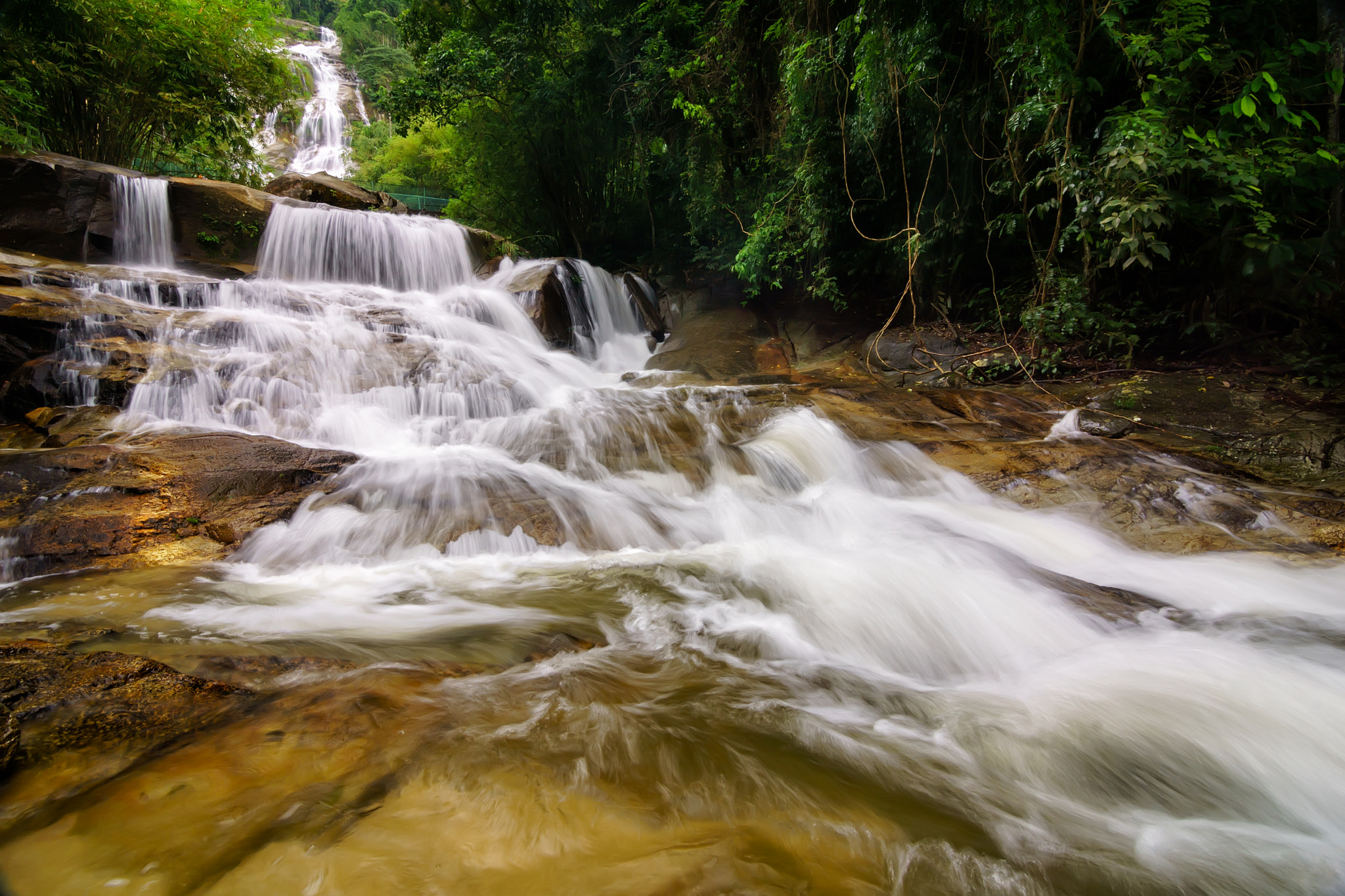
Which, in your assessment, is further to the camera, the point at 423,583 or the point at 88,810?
the point at 423,583

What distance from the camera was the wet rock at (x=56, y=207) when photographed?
779 cm

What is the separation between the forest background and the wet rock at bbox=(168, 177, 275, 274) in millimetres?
1729

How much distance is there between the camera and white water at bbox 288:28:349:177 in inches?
1508

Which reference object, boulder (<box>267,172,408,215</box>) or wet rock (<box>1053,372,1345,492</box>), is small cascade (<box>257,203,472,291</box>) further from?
wet rock (<box>1053,372,1345,492</box>)

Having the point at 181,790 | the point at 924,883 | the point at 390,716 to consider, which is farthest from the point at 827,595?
the point at 181,790

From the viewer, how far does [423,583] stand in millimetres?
3406

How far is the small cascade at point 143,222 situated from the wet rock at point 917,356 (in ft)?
36.1

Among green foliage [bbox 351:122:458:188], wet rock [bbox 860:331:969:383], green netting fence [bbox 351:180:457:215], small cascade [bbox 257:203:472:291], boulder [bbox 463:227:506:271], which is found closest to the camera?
wet rock [bbox 860:331:969:383]

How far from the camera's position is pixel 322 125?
42.3 metres

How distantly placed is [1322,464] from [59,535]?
852cm

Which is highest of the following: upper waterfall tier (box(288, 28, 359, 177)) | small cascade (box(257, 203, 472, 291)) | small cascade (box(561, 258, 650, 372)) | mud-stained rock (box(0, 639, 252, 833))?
upper waterfall tier (box(288, 28, 359, 177))

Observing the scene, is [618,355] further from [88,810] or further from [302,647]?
[88,810]

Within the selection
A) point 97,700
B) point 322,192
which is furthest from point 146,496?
point 322,192

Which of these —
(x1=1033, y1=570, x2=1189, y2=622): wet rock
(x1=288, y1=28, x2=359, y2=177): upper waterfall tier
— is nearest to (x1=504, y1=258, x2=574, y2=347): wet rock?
(x1=1033, y1=570, x2=1189, y2=622): wet rock
